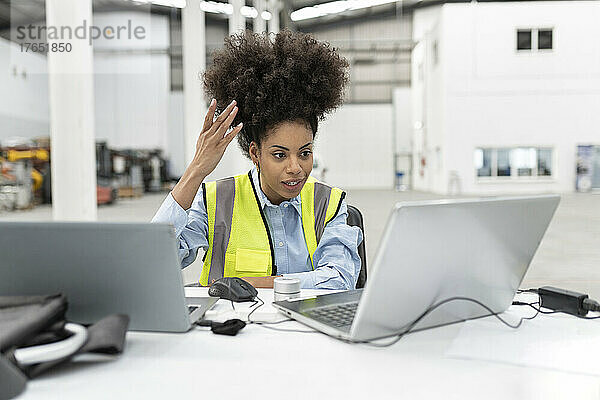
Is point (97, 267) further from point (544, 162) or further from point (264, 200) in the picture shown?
point (544, 162)

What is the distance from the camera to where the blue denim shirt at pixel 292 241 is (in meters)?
1.75

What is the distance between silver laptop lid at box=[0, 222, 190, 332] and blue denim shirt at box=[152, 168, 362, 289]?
705 millimetres

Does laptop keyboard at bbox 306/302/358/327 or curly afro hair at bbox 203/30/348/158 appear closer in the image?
laptop keyboard at bbox 306/302/358/327

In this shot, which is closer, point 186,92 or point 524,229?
point 524,229

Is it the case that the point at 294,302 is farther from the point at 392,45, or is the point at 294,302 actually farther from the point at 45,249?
the point at 392,45

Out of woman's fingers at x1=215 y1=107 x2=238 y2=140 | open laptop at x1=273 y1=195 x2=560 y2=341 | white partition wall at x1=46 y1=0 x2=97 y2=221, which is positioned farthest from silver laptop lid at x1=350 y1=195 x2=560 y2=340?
white partition wall at x1=46 y1=0 x2=97 y2=221

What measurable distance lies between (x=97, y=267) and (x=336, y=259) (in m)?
0.93

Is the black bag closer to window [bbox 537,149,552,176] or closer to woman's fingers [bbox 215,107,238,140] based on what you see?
woman's fingers [bbox 215,107,238,140]

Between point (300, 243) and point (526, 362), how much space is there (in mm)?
1005

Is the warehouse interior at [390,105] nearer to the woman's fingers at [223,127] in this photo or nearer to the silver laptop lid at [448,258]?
the woman's fingers at [223,127]

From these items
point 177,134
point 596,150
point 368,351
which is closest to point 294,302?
point 368,351

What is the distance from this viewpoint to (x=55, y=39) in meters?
4.40

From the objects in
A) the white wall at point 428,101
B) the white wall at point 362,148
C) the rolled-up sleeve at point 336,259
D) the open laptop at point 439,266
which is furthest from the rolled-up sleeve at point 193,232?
the white wall at point 362,148

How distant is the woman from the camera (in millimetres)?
1736
